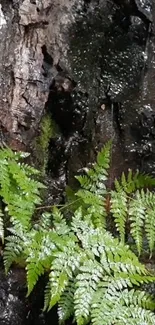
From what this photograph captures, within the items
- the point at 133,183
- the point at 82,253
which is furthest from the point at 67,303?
the point at 133,183

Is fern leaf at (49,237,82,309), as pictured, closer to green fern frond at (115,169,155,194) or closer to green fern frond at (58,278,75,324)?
green fern frond at (58,278,75,324)

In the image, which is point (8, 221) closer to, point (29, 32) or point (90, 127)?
point (90, 127)

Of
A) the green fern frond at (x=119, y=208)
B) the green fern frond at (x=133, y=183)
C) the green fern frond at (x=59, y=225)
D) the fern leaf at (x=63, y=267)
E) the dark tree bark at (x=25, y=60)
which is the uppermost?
the dark tree bark at (x=25, y=60)

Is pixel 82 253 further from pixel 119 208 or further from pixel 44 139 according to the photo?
pixel 44 139

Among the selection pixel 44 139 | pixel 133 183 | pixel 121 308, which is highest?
pixel 44 139

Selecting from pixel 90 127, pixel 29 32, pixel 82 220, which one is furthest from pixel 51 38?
pixel 82 220

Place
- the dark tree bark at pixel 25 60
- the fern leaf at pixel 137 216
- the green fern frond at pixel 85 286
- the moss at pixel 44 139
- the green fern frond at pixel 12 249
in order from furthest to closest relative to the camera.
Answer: the moss at pixel 44 139
the dark tree bark at pixel 25 60
the fern leaf at pixel 137 216
the green fern frond at pixel 12 249
the green fern frond at pixel 85 286

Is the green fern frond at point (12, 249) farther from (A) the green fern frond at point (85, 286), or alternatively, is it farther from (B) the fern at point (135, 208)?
(B) the fern at point (135, 208)

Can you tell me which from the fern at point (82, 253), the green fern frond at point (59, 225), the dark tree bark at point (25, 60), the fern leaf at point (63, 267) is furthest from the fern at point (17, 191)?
the dark tree bark at point (25, 60)

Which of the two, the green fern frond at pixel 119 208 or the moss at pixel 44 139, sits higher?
the moss at pixel 44 139

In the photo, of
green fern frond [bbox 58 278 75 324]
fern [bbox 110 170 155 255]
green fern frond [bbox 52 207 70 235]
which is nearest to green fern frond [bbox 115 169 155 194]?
fern [bbox 110 170 155 255]
